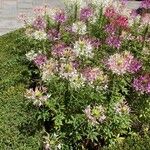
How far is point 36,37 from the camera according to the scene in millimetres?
6730

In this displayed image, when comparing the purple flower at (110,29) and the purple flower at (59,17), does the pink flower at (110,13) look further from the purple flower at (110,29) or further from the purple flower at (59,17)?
the purple flower at (59,17)

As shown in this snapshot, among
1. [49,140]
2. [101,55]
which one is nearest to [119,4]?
[101,55]

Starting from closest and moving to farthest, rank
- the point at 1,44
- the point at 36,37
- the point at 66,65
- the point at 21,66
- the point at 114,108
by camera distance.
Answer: the point at 66,65 < the point at 114,108 < the point at 36,37 < the point at 21,66 < the point at 1,44

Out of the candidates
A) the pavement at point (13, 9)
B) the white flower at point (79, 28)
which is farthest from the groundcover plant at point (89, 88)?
the pavement at point (13, 9)

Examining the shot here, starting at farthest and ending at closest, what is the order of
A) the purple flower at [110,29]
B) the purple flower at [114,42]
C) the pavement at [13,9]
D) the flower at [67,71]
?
1. the pavement at [13,9]
2. the purple flower at [110,29]
3. the purple flower at [114,42]
4. the flower at [67,71]

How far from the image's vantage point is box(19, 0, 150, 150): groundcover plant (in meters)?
5.67

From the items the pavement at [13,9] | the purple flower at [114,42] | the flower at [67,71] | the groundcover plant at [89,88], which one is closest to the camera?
the flower at [67,71]

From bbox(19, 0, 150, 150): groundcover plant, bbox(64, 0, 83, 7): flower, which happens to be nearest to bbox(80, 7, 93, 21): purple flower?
bbox(19, 0, 150, 150): groundcover plant

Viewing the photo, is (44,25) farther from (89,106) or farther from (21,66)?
(89,106)

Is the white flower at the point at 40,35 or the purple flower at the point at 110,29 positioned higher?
the purple flower at the point at 110,29

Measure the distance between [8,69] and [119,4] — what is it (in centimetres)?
188

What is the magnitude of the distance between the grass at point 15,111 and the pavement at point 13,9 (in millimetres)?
2885

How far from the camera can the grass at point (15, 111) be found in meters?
5.95

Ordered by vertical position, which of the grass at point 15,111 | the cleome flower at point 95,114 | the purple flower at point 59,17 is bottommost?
the grass at point 15,111
